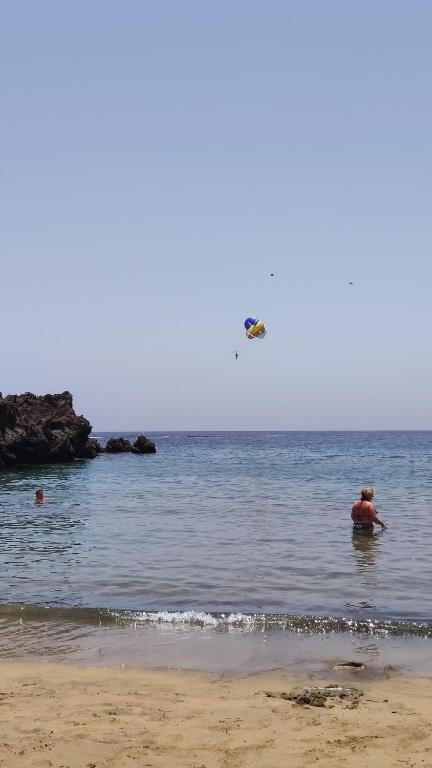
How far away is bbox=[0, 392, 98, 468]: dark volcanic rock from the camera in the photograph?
47.8 meters

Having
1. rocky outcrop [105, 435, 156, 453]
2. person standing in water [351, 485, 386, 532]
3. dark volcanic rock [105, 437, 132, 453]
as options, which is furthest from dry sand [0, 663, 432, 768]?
rocky outcrop [105, 435, 156, 453]

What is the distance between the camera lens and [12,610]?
1093 centimetres

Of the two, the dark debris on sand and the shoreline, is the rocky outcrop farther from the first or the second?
the dark debris on sand

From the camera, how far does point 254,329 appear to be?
27.1 m

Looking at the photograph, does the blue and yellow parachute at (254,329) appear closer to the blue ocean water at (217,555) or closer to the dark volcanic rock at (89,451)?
the blue ocean water at (217,555)

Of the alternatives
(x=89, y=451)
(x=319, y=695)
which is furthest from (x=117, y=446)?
(x=319, y=695)

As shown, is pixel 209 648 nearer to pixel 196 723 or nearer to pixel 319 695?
pixel 319 695

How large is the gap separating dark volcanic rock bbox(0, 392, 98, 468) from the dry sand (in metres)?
40.6

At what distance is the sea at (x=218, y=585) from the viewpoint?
898cm

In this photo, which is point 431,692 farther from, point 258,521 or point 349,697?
point 258,521

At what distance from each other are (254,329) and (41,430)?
28.6 meters

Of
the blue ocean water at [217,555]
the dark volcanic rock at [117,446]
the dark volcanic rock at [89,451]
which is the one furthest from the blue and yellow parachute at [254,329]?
the dark volcanic rock at [117,446]

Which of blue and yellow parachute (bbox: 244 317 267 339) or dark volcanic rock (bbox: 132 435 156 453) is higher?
blue and yellow parachute (bbox: 244 317 267 339)

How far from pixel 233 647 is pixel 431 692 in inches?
106
